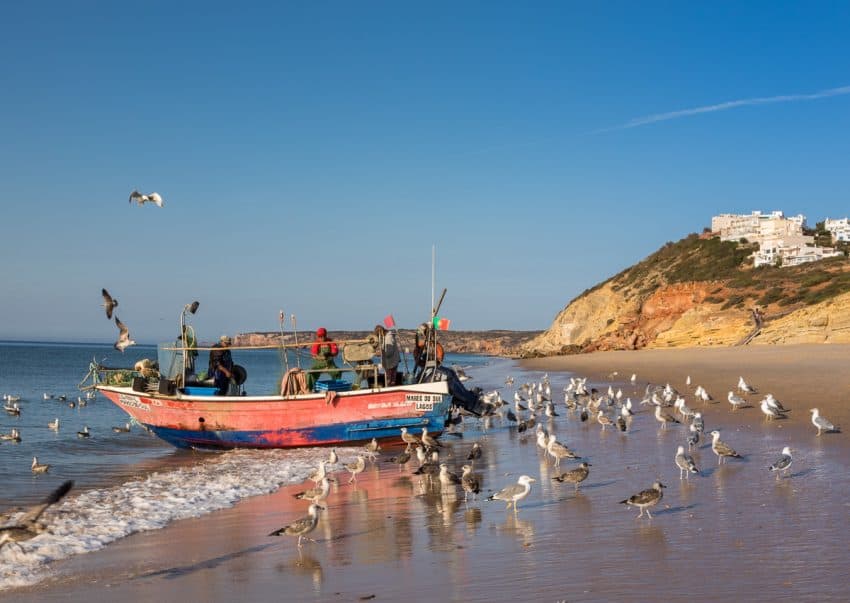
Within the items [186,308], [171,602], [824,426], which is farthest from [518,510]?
[186,308]

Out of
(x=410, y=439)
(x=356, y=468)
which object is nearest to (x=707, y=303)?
(x=410, y=439)

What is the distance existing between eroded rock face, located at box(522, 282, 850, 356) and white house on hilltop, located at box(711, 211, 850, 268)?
7.40 meters

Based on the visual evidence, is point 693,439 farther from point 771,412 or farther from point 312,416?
point 312,416

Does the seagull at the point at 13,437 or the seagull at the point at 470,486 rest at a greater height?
the seagull at the point at 470,486

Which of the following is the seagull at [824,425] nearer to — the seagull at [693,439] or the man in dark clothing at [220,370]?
the seagull at [693,439]

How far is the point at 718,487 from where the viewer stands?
37.4 ft

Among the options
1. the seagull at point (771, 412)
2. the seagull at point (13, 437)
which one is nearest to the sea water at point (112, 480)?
the seagull at point (13, 437)

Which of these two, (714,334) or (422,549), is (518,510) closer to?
(422,549)

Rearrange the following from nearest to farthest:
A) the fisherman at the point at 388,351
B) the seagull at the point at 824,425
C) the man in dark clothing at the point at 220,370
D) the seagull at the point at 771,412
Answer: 1. the seagull at the point at 824,425
2. the seagull at the point at 771,412
3. the fisherman at the point at 388,351
4. the man in dark clothing at the point at 220,370

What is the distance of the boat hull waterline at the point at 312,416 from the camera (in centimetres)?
1911

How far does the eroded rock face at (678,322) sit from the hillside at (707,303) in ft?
0.22

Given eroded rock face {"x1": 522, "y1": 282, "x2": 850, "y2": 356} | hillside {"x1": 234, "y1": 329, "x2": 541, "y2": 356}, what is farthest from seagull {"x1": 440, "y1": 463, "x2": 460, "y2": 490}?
hillside {"x1": 234, "y1": 329, "x2": 541, "y2": 356}

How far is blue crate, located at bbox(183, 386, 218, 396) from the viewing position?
20.5 meters

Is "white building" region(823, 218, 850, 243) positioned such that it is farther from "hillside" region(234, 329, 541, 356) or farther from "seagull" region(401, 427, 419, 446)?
"seagull" region(401, 427, 419, 446)
